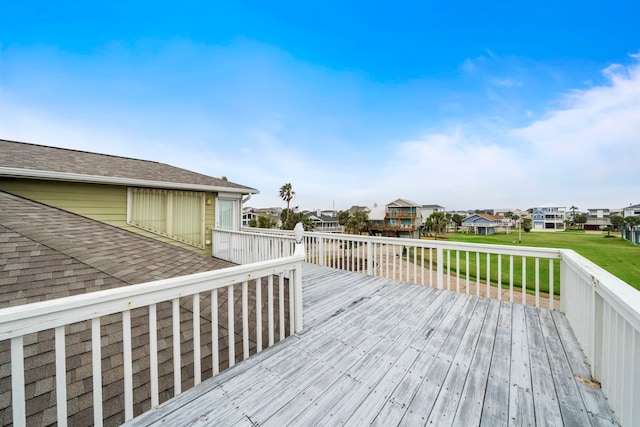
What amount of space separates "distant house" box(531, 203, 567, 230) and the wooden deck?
88.1m

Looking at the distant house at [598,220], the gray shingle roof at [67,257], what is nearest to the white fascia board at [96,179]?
the gray shingle roof at [67,257]

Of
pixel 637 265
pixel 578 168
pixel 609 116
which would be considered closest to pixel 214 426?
pixel 609 116

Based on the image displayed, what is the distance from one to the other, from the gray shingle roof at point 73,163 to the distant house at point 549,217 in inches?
3526

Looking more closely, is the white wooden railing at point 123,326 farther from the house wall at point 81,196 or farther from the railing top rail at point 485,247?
the house wall at point 81,196

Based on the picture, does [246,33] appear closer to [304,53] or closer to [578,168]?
[304,53]

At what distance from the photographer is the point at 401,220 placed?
38406mm

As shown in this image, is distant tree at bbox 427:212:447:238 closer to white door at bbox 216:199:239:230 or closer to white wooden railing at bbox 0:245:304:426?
white door at bbox 216:199:239:230

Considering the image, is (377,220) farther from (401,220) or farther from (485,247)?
(485,247)

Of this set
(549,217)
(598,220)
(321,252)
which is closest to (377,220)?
(321,252)

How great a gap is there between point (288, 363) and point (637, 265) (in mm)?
24609

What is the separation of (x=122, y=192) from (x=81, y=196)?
73cm

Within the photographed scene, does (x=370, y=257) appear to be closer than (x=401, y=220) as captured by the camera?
Yes

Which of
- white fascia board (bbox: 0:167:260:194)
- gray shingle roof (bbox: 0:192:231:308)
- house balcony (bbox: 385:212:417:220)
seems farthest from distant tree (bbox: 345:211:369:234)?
gray shingle roof (bbox: 0:192:231:308)

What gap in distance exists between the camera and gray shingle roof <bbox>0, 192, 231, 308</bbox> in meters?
2.12
